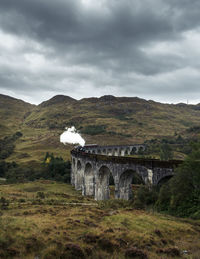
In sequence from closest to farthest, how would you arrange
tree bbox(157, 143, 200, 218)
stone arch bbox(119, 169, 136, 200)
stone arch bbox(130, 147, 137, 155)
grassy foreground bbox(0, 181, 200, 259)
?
grassy foreground bbox(0, 181, 200, 259) → tree bbox(157, 143, 200, 218) → stone arch bbox(119, 169, 136, 200) → stone arch bbox(130, 147, 137, 155)

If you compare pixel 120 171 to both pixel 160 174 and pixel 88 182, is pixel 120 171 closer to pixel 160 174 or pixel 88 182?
pixel 160 174

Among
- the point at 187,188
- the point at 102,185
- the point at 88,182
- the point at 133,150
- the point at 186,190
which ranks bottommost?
the point at 88,182

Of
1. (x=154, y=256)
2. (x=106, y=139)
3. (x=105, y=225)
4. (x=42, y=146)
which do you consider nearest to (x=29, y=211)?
(x=105, y=225)

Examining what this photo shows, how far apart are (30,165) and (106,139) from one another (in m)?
78.2

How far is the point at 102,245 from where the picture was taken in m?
15.2

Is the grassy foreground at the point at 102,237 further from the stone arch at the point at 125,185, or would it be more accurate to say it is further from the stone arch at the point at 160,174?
the stone arch at the point at 125,185

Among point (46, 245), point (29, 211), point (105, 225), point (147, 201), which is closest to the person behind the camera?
point (46, 245)

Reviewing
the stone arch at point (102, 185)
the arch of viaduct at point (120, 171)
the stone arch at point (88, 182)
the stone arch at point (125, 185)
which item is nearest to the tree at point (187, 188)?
the arch of viaduct at point (120, 171)

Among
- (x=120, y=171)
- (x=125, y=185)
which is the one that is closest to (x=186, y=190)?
(x=120, y=171)

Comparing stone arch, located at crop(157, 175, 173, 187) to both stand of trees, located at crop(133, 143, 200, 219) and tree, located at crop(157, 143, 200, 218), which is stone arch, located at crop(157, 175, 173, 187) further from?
tree, located at crop(157, 143, 200, 218)

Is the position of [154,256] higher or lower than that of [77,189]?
higher

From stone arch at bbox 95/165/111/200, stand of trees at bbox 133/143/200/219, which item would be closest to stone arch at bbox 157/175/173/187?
stand of trees at bbox 133/143/200/219


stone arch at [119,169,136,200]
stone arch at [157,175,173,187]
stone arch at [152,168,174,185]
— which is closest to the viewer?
stone arch at [152,168,174,185]

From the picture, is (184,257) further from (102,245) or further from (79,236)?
(79,236)
